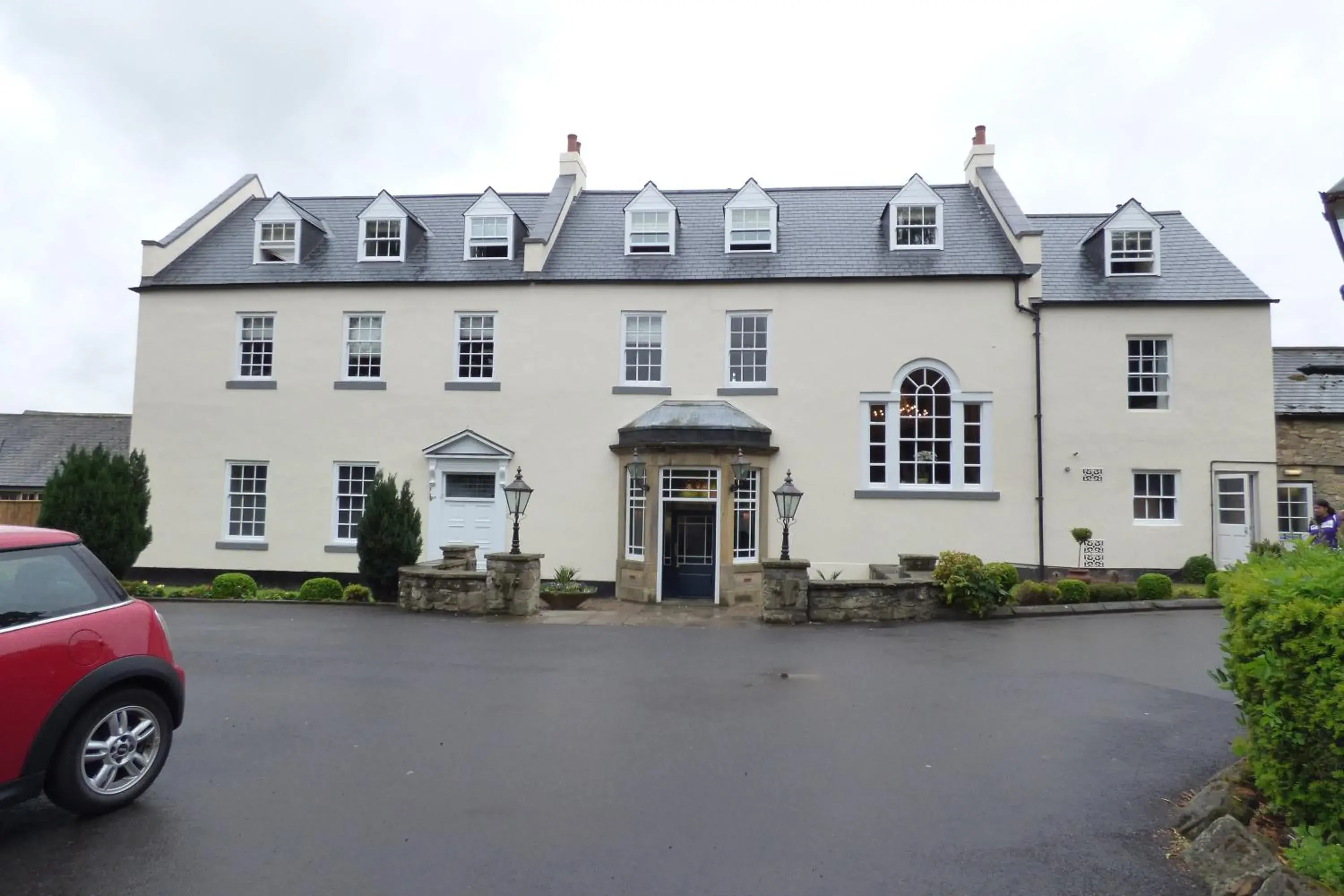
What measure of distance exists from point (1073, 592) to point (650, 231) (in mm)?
12441

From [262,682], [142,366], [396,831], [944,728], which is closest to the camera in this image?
[396,831]

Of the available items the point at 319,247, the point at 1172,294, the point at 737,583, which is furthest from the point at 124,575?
the point at 1172,294

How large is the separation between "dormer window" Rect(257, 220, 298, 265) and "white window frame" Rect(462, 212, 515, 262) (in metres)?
4.48

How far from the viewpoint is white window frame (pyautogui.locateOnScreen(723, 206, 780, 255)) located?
19766mm

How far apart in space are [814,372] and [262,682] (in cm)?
1321

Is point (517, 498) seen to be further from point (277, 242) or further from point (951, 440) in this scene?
point (277, 242)

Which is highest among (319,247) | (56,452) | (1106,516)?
(319,247)

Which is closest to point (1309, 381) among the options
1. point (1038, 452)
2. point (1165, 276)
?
point (1165, 276)

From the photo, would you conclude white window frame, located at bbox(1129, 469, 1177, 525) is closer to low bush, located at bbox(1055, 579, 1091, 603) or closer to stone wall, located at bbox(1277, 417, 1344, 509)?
low bush, located at bbox(1055, 579, 1091, 603)

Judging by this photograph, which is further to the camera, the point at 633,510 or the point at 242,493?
the point at 242,493

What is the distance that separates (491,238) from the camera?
20.4 metres

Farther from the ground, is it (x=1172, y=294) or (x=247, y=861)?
(x=1172, y=294)

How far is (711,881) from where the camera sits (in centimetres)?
427

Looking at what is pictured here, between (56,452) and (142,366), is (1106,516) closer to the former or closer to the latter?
(142,366)
